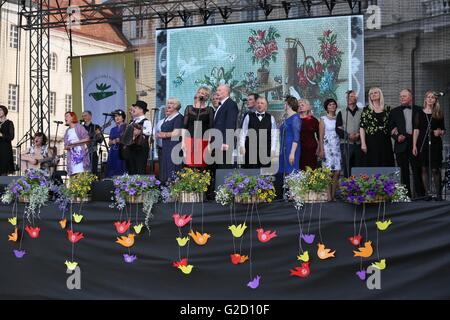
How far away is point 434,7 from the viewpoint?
1797 cm

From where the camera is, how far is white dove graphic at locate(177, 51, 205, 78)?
13891mm

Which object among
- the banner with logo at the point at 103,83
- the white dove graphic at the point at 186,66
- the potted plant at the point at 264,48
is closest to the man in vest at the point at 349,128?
the potted plant at the point at 264,48

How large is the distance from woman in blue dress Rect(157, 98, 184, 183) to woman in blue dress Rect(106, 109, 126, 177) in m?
2.18

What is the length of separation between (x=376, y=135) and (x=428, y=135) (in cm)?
55

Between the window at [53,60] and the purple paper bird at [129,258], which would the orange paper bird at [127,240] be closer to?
the purple paper bird at [129,258]

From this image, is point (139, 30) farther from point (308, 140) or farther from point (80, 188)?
point (80, 188)

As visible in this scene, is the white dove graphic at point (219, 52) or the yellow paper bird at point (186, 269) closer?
the yellow paper bird at point (186, 269)

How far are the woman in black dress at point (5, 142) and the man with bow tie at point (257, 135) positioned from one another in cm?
302

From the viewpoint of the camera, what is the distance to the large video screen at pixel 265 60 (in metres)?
13.1

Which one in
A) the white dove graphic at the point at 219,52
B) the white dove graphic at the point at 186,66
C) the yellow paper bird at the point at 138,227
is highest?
the white dove graphic at the point at 219,52

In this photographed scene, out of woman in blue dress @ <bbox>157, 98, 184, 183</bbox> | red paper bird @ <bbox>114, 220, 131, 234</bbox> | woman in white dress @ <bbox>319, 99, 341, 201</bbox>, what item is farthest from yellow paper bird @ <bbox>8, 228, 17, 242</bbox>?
woman in white dress @ <bbox>319, 99, 341, 201</bbox>

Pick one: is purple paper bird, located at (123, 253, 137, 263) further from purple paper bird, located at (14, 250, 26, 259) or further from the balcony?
the balcony

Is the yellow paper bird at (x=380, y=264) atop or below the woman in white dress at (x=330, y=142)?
below

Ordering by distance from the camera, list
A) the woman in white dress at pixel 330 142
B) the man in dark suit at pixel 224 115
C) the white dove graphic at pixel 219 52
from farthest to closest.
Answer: the white dove graphic at pixel 219 52 → the woman in white dress at pixel 330 142 → the man in dark suit at pixel 224 115
